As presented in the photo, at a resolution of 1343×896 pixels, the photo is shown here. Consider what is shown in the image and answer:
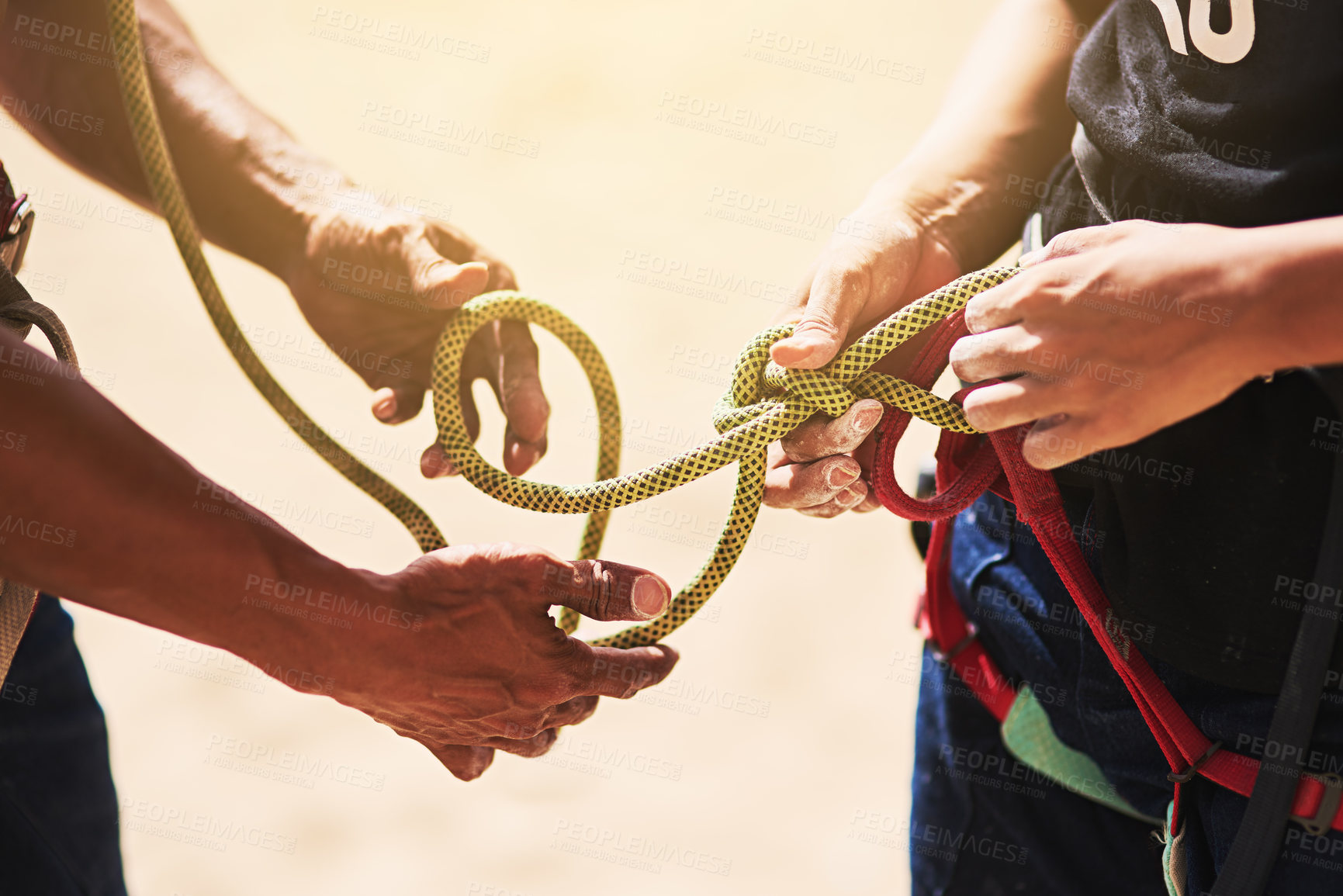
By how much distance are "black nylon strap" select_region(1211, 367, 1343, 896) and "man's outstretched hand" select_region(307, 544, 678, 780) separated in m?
0.61

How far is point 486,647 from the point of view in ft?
3.60

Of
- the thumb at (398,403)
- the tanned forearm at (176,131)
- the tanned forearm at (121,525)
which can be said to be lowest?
the tanned forearm at (121,525)

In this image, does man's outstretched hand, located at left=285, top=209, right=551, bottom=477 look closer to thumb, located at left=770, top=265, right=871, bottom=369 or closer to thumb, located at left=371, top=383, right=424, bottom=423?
thumb, located at left=371, top=383, right=424, bottom=423

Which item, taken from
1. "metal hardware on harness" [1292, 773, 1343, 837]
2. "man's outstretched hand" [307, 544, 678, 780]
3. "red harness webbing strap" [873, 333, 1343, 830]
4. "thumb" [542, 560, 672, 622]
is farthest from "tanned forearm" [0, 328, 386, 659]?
"metal hardware on harness" [1292, 773, 1343, 837]

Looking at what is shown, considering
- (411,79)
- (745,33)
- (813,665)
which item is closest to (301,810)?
(813,665)

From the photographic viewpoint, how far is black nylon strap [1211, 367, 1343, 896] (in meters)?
0.87

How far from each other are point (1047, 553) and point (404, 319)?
3.02 ft

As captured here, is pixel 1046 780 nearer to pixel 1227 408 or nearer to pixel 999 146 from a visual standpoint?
pixel 1227 408

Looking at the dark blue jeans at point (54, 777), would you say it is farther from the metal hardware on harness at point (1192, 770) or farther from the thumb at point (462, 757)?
the metal hardware on harness at point (1192, 770)

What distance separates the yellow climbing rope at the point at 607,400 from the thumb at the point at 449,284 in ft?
0.11

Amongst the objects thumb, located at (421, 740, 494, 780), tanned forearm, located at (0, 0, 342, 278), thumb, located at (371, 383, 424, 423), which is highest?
tanned forearm, located at (0, 0, 342, 278)

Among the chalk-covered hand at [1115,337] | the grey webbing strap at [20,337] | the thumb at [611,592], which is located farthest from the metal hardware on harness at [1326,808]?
the grey webbing strap at [20,337]

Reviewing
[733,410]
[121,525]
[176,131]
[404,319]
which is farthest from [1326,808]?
[176,131]

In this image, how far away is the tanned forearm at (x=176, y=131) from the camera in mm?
1485
